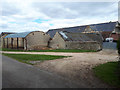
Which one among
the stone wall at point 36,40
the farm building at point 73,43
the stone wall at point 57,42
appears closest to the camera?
the farm building at point 73,43

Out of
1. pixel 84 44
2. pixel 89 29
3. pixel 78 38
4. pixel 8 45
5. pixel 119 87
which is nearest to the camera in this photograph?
pixel 119 87

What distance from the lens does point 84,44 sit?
26516mm

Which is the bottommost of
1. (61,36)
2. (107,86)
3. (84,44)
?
(107,86)

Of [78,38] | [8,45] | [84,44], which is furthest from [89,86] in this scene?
[8,45]

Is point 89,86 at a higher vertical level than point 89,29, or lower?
lower

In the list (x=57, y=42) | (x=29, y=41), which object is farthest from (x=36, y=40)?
(x=57, y=42)

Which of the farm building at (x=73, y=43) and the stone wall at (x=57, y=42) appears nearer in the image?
the farm building at (x=73, y=43)

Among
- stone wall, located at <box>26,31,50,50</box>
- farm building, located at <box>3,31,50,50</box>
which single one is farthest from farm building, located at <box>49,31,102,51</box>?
farm building, located at <box>3,31,50,50</box>

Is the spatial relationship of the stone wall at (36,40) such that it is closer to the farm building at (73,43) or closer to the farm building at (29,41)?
the farm building at (29,41)

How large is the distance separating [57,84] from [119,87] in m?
2.98

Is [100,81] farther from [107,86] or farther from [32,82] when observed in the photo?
[32,82]

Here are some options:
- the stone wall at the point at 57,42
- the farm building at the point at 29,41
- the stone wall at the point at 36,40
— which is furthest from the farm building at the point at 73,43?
the farm building at the point at 29,41

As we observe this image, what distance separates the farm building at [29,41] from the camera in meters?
26.5

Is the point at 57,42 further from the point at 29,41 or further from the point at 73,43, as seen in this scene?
the point at 29,41
